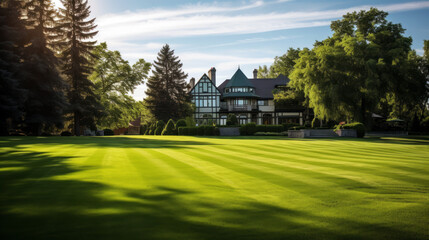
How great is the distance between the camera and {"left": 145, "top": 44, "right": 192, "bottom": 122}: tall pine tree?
175 feet

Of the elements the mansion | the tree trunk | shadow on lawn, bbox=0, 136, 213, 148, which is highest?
the mansion

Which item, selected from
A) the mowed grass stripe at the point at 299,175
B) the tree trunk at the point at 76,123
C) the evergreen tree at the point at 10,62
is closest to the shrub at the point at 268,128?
the tree trunk at the point at 76,123

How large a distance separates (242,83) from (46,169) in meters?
48.6

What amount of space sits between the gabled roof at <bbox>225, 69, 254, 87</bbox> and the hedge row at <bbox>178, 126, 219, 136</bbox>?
1771 centimetres

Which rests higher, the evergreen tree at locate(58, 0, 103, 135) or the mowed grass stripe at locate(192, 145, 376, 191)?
the evergreen tree at locate(58, 0, 103, 135)

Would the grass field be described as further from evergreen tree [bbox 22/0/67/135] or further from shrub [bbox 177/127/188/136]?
shrub [bbox 177/127/188/136]

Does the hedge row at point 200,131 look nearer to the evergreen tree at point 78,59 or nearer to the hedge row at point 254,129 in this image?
the hedge row at point 254,129

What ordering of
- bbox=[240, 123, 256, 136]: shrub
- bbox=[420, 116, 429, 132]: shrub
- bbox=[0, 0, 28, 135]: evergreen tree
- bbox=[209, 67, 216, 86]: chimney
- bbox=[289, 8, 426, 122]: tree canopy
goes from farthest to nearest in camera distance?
bbox=[209, 67, 216, 86]: chimney, bbox=[420, 116, 429, 132]: shrub, bbox=[240, 123, 256, 136]: shrub, bbox=[289, 8, 426, 122]: tree canopy, bbox=[0, 0, 28, 135]: evergreen tree

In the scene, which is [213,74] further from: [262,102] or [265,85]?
[262,102]

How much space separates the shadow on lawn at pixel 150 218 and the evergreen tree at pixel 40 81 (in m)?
26.1

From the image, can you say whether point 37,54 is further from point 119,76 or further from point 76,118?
point 119,76

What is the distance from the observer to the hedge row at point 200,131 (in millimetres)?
39156

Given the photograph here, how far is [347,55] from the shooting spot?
33.2 metres

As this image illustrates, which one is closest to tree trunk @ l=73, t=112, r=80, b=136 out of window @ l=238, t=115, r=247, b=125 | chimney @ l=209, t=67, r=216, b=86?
window @ l=238, t=115, r=247, b=125
